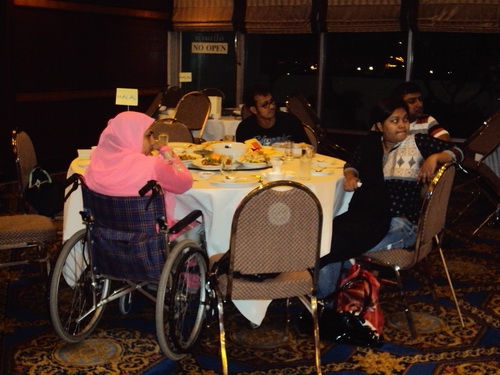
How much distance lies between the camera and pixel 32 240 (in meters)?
3.97

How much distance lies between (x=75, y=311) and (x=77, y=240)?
0.73 m

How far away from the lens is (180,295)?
3.37m

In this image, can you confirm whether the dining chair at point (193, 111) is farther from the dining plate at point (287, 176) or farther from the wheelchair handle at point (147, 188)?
the wheelchair handle at point (147, 188)

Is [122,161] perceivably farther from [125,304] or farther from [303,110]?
[303,110]

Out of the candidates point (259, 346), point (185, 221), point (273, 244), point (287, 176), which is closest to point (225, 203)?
point (185, 221)

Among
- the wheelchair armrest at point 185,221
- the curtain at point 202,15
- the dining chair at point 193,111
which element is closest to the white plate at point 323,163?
the wheelchair armrest at point 185,221

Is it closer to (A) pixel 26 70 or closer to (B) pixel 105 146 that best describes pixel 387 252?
(B) pixel 105 146

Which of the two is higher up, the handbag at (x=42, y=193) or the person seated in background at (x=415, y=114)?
the person seated in background at (x=415, y=114)

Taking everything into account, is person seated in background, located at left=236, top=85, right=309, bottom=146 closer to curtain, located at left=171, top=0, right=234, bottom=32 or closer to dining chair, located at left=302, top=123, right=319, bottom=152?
dining chair, located at left=302, top=123, right=319, bottom=152

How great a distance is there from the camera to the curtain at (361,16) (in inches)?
326

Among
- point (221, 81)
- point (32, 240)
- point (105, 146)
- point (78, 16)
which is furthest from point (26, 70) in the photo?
point (105, 146)

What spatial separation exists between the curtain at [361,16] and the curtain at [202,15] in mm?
1371

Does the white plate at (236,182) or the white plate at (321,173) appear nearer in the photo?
the white plate at (236,182)

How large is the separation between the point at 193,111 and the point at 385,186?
3931 mm
